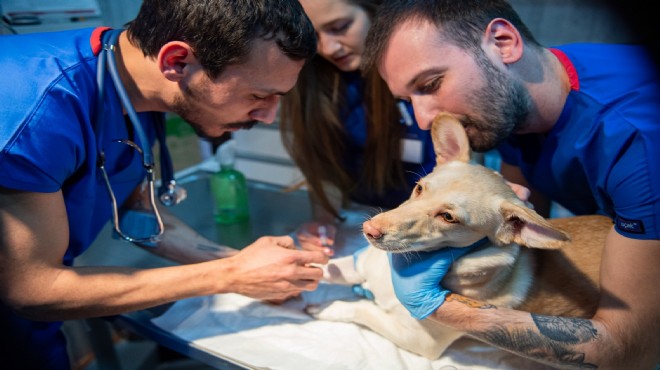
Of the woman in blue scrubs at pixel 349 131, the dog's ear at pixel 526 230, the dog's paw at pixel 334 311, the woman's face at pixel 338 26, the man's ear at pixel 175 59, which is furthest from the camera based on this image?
the woman in blue scrubs at pixel 349 131

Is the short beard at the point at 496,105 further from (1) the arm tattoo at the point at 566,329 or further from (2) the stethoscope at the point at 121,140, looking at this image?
(2) the stethoscope at the point at 121,140

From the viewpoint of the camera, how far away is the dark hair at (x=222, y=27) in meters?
1.21

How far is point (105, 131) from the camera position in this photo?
137 centimetres

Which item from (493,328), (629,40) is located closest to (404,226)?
(493,328)

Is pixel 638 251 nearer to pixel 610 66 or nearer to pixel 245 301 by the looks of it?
pixel 610 66

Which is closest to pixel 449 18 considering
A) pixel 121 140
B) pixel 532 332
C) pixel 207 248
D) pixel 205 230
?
pixel 532 332

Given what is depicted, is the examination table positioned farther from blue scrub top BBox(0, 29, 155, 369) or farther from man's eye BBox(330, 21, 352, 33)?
man's eye BBox(330, 21, 352, 33)

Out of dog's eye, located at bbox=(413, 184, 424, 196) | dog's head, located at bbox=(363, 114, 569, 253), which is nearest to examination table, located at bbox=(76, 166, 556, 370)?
dog's head, located at bbox=(363, 114, 569, 253)

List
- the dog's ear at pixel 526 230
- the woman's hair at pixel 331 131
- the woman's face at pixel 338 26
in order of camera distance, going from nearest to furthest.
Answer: the dog's ear at pixel 526 230, the woman's face at pixel 338 26, the woman's hair at pixel 331 131

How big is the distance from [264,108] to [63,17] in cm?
83

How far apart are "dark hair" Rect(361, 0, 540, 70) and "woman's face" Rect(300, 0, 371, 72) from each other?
236 mm

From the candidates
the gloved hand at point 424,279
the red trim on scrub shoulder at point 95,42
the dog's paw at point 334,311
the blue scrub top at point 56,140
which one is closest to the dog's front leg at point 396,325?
the dog's paw at point 334,311

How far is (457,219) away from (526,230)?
0.17 m

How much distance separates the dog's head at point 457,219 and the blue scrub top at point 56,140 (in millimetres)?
828
